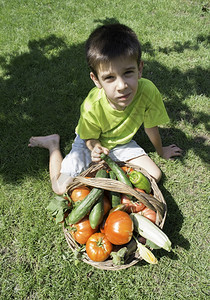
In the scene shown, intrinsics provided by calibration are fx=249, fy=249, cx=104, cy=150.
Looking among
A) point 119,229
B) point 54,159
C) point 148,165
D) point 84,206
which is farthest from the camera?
point 54,159

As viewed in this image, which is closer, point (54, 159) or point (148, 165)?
point (148, 165)

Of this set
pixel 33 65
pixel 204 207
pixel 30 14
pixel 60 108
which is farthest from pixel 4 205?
pixel 30 14

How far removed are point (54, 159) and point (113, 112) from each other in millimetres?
A: 1090

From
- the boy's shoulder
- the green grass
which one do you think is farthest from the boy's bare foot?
the boy's shoulder

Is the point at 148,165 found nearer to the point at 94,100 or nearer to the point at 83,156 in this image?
the point at 83,156

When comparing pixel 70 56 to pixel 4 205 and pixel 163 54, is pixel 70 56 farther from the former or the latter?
pixel 4 205

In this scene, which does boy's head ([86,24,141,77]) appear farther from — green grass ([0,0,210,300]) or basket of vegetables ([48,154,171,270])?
green grass ([0,0,210,300])

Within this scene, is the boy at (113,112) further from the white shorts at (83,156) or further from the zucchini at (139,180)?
the zucchini at (139,180)

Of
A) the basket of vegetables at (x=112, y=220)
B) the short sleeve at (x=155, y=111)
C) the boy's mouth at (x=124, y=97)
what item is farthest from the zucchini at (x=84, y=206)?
the short sleeve at (x=155, y=111)

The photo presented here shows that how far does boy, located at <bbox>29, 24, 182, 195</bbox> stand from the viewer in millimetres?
2158

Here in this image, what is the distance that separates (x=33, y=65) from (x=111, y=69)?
3100mm

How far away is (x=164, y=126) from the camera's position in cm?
369

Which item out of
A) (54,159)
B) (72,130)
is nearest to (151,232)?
(54,159)

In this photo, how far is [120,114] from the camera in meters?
2.69
